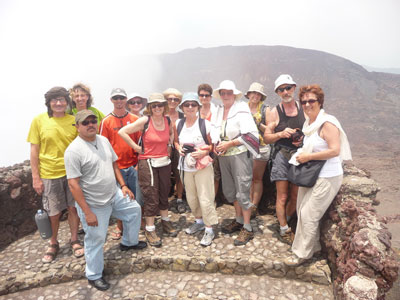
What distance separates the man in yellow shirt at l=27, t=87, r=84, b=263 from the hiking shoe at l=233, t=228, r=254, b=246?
3035 mm

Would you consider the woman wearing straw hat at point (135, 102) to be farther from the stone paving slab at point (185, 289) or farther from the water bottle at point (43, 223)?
the stone paving slab at point (185, 289)

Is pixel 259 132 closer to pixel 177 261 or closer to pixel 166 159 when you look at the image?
pixel 166 159

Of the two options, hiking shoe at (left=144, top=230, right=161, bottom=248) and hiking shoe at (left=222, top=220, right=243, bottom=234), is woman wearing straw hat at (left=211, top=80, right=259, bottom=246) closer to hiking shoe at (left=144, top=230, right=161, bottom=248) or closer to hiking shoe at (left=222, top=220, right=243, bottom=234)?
hiking shoe at (left=222, top=220, right=243, bottom=234)

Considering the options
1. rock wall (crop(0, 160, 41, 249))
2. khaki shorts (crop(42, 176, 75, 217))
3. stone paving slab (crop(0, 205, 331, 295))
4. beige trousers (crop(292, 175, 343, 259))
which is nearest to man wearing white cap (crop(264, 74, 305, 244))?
beige trousers (crop(292, 175, 343, 259))

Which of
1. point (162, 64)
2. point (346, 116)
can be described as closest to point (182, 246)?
point (346, 116)

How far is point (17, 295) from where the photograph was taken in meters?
3.98

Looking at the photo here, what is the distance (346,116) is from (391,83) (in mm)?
19632

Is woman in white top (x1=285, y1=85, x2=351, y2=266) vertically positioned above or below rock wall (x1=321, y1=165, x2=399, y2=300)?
above

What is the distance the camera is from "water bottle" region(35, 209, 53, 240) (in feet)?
13.8

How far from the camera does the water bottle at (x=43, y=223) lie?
13.8 feet

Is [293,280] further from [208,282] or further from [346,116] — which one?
[346,116]

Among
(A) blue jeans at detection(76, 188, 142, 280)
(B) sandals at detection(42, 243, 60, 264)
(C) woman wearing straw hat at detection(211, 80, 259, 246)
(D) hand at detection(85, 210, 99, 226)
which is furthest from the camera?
(B) sandals at detection(42, 243, 60, 264)

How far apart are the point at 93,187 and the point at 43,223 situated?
1.50m

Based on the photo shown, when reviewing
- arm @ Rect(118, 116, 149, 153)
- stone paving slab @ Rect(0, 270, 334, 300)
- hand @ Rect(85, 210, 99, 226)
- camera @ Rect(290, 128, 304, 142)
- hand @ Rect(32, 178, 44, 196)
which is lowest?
stone paving slab @ Rect(0, 270, 334, 300)
